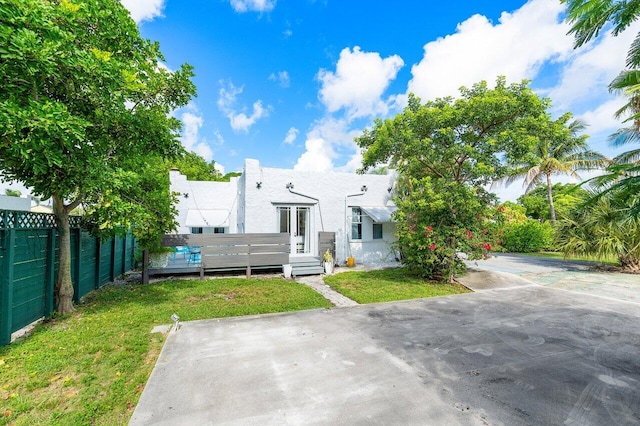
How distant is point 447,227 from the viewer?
10445 millimetres

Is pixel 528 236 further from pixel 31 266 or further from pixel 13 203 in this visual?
pixel 13 203

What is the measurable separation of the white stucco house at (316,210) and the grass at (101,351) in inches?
202

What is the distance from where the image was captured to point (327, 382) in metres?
3.86

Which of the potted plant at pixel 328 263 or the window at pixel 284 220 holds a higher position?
the window at pixel 284 220

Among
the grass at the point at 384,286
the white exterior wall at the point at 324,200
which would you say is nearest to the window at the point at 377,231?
the white exterior wall at the point at 324,200

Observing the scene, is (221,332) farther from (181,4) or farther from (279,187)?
(181,4)

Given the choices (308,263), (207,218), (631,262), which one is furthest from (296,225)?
(631,262)

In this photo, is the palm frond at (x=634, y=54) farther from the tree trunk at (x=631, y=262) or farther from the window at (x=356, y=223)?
the tree trunk at (x=631, y=262)

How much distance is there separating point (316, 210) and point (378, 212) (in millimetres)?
3339

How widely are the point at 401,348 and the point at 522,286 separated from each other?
26.7 ft

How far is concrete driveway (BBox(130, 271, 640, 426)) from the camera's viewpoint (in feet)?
10.5

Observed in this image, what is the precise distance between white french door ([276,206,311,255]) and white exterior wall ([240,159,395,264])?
269 mm

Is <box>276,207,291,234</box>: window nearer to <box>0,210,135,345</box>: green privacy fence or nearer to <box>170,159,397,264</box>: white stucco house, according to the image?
<box>170,159,397,264</box>: white stucco house

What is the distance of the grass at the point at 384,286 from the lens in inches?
344
